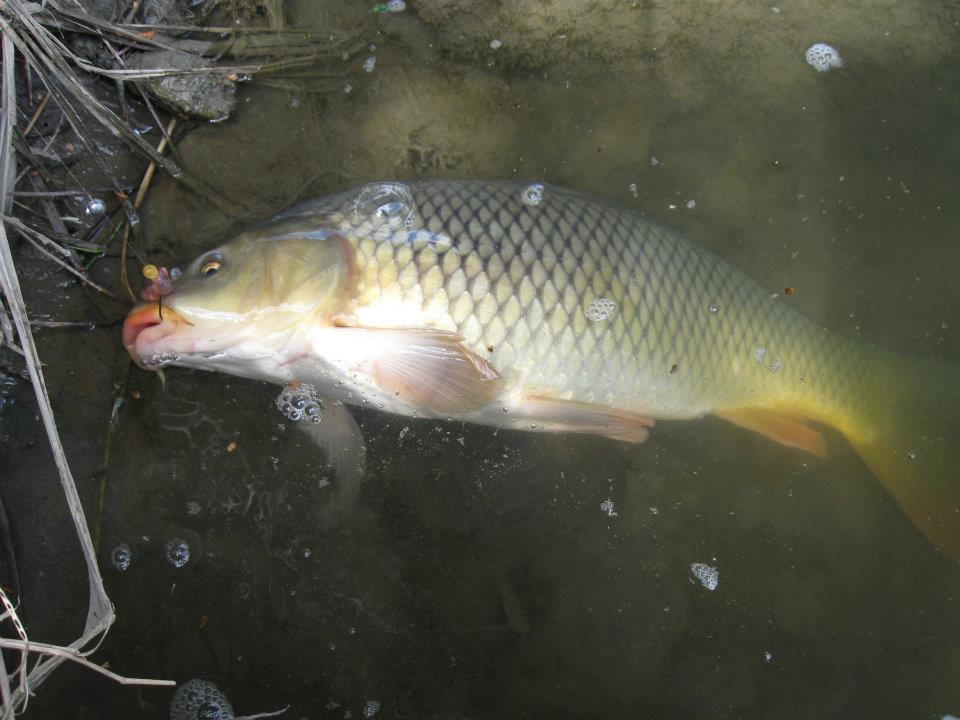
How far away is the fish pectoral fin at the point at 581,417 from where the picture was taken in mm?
1785

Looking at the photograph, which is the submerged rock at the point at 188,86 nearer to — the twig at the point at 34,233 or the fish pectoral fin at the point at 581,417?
the twig at the point at 34,233

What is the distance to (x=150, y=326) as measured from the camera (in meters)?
1.61

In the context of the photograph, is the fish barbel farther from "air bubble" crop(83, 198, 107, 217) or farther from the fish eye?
"air bubble" crop(83, 198, 107, 217)

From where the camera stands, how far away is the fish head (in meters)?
1.60

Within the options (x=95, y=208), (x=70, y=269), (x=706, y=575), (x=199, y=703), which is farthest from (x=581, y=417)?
(x=95, y=208)

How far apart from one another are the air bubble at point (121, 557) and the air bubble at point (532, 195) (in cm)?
163

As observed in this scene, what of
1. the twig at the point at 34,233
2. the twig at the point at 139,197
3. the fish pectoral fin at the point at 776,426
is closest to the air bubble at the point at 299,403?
the twig at the point at 139,197

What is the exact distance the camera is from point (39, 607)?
6.03 feet

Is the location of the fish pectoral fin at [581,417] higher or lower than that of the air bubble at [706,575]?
higher

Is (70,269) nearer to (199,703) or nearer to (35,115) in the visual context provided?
(35,115)

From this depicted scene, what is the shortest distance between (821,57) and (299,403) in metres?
2.47

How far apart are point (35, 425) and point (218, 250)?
86 centimetres

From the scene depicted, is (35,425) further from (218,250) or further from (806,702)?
(806,702)

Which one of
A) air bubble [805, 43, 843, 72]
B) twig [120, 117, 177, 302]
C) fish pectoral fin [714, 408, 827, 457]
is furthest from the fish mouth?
air bubble [805, 43, 843, 72]
